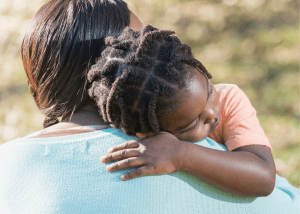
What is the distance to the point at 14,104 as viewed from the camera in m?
5.67

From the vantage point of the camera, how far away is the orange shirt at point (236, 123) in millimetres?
1669

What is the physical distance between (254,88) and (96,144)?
4252 millimetres

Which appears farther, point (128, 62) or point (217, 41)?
point (217, 41)

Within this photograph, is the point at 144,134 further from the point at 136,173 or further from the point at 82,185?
the point at 82,185

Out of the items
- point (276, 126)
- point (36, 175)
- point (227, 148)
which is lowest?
point (276, 126)

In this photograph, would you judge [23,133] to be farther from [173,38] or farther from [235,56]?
[173,38]

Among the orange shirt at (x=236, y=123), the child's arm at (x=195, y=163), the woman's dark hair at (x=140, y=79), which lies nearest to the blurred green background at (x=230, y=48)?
the orange shirt at (x=236, y=123)

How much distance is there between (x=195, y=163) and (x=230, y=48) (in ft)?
15.2

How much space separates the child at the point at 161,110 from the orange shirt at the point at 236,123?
0.17 metres

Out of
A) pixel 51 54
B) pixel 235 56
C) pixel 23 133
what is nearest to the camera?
pixel 51 54

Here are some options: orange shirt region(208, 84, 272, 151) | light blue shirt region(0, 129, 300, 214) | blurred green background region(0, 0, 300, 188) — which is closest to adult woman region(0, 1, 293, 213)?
light blue shirt region(0, 129, 300, 214)

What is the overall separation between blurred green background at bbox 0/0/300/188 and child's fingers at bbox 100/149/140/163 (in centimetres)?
349

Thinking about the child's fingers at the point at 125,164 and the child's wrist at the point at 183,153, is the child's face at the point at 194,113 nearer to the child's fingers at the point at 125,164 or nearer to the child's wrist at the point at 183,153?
the child's wrist at the point at 183,153

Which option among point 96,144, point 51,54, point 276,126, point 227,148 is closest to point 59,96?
point 51,54
